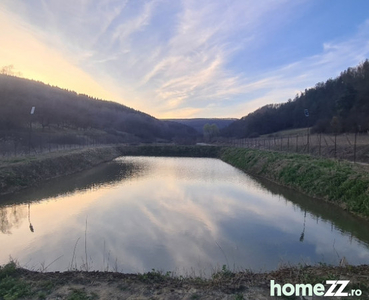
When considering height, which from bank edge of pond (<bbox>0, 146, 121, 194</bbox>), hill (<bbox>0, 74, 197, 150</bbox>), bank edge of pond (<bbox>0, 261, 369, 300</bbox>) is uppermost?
hill (<bbox>0, 74, 197, 150</bbox>)

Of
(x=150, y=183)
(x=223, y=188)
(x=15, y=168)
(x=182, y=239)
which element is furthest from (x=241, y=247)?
(x=15, y=168)

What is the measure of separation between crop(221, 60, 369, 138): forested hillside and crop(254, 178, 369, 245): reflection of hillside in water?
58.4 feet

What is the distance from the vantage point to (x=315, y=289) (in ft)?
16.5

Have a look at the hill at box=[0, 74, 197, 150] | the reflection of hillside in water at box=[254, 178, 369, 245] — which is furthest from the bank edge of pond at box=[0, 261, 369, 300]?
the hill at box=[0, 74, 197, 150]

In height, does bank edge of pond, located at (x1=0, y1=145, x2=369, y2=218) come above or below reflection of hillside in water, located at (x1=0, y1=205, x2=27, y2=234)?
above

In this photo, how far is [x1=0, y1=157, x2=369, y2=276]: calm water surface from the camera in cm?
732

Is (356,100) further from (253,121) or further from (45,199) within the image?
(45,199)

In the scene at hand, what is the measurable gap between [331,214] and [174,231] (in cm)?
711

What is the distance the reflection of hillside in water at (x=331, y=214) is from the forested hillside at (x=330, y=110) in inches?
701

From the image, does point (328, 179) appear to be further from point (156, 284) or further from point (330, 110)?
point (330, 110)

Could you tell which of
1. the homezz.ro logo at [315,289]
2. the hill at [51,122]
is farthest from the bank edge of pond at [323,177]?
the hill at [51,122]

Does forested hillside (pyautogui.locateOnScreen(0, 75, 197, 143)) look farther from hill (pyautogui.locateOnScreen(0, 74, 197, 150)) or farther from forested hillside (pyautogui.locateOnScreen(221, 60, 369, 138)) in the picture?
forested hillside (pyautogui.locateOnScreen(221, 60, 369, 138))

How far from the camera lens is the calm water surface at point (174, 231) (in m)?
7.32

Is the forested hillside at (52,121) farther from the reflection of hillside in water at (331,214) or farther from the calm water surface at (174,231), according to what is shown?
the reflection of hillside in water at (331,214)
